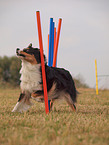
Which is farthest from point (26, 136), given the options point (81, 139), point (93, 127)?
point (93, 127)

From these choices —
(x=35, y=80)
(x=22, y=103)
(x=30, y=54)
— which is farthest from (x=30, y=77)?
(x=22, y=103)

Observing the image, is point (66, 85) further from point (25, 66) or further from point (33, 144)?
point (33, 144)

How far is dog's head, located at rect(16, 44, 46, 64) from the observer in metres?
3.57

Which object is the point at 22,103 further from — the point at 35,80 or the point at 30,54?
the point at 30,54

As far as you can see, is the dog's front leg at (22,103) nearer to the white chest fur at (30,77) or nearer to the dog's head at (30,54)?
the white chest fur at (30,77)

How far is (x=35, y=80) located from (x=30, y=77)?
110mm

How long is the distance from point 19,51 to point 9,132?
60.8 inches

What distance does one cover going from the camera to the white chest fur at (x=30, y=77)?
3.72 m

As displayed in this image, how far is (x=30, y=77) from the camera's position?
3.74 meters

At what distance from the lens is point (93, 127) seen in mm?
2680

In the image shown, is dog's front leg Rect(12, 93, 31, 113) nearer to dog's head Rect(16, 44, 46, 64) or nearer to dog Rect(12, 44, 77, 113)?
dog Rect(12, 44, 77, 113)

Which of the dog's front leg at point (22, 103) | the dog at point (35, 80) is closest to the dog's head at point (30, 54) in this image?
the dog at point (35, 80)

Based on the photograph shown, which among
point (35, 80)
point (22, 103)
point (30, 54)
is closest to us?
point (30, 54)

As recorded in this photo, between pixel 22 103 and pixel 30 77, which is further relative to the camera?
pixel 22 103
